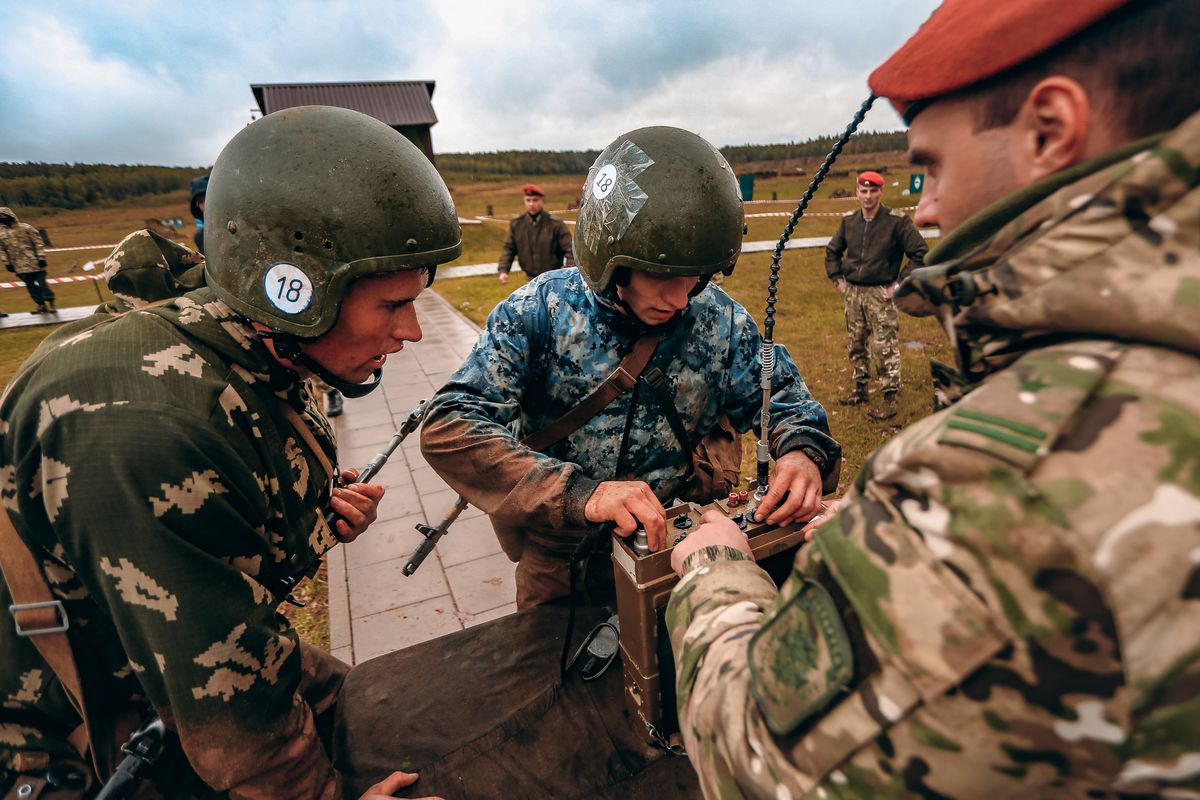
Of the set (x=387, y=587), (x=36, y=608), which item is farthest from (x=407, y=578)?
(x=36, y=608)

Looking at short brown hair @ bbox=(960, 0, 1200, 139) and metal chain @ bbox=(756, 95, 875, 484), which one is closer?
short brown hair @ bbox=(960, 0, 1200, 139)

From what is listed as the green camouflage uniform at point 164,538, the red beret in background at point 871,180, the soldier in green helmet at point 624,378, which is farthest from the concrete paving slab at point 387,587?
the red beret in background at point 871,180

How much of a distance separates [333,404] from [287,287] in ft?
22.1

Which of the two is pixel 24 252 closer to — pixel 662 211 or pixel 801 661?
pixel 662 211

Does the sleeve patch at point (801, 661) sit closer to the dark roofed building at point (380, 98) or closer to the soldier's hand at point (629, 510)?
the soldier's hand at point (629, 510)

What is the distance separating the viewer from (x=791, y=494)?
5.87 feet

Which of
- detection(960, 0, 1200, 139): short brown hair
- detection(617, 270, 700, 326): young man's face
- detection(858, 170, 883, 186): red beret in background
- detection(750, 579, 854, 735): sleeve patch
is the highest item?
detection(960, 0, 1200, 139): short brown hair

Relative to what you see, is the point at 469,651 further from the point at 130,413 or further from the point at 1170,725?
the point at 1170,725

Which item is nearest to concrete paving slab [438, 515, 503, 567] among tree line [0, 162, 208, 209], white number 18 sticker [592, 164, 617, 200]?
white number 18 sticker [592, 164, 617, 200]

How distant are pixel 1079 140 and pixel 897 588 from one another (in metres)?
0.72

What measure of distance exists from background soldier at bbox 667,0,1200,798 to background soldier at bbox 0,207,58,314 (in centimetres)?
1916

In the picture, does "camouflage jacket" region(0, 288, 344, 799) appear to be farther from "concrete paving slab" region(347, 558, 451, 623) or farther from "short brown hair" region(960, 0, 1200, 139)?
"concrete paving slab" region(347, 558, 451, 623)

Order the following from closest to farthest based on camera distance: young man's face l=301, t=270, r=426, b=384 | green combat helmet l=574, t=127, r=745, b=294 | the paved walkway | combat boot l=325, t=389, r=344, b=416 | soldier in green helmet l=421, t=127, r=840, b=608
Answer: young man's face l=301, t=270, r=426, b=384 → soldier in green helmet l=421, t=127, r=840, b=608 → green combat helmet l=574, t=127, r=745, b=294 → the paved walkway → combat boot l=325, t=389, r=344, b=416

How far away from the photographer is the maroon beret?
85cm
